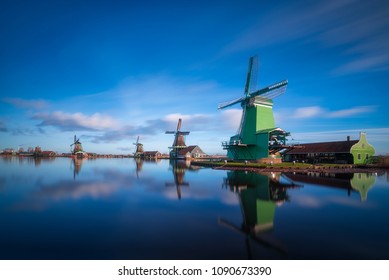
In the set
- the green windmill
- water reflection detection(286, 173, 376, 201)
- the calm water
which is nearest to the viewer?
the calm water

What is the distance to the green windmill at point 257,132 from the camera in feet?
96.0

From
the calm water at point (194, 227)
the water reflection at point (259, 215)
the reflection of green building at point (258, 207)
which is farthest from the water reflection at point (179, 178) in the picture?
the water reflection at point (259, 215)

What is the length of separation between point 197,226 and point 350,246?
3.96 m

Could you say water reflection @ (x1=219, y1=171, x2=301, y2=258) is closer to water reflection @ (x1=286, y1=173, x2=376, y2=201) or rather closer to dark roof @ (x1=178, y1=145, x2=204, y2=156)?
water reflection @ (x1=286, y1=173, x2=376, y2=201)

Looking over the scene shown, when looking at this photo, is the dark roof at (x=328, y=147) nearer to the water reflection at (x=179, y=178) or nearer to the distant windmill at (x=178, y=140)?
the water reflection at (x=179, y=178)

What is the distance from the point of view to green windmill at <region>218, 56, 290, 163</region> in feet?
96.0

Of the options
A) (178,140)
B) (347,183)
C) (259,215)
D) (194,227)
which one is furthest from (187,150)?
(194,227)

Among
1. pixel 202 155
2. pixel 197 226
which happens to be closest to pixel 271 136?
pixel 197 226

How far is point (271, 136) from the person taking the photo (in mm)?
29656

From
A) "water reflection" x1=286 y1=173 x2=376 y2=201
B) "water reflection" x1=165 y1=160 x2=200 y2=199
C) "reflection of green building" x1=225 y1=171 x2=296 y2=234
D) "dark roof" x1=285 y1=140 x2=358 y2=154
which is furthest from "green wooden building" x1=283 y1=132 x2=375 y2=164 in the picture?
"reflection of green building" x1=225 y1=171 x2=296 y2=234

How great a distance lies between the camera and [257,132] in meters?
30.4

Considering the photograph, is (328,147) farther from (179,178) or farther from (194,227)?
(194,227)

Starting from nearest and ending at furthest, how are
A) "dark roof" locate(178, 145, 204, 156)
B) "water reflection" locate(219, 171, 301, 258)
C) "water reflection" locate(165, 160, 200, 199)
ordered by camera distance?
"water reflection" locate(219, 171, 301, 258)
"water reflection" locate(165, 160, 200, 199)
"dark roof" locate(178, 145, 204, 156)

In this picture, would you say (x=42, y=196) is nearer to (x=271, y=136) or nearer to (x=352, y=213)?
(x=352, y=213)
